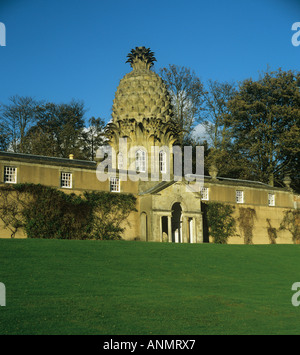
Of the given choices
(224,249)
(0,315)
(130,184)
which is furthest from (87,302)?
(130,184)

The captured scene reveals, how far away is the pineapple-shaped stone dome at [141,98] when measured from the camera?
43.6 metres

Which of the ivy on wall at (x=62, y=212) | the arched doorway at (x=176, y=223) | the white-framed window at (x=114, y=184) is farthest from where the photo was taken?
the arched doorway at (x=176, y=223)

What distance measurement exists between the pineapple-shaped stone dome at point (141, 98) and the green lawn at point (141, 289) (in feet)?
56.7

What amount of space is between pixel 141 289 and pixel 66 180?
66.4 feet

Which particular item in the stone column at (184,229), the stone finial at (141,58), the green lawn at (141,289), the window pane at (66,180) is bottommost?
the green lawn at (141,289)

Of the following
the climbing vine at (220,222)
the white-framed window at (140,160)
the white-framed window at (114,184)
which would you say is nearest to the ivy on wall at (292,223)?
the climbing vine at (220,222)

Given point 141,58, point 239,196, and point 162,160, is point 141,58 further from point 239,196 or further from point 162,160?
point 239,196

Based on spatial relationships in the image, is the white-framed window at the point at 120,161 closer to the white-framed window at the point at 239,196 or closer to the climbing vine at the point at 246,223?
the white-framed window at the point at 239,196

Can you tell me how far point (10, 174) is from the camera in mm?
34750

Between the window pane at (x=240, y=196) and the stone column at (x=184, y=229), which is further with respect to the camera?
the window pane at (x=240, y=196)

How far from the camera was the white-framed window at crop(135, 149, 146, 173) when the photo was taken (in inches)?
1692

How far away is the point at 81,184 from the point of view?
123 feet

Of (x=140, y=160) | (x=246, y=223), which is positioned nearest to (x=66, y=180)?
(x=140, y=160)
